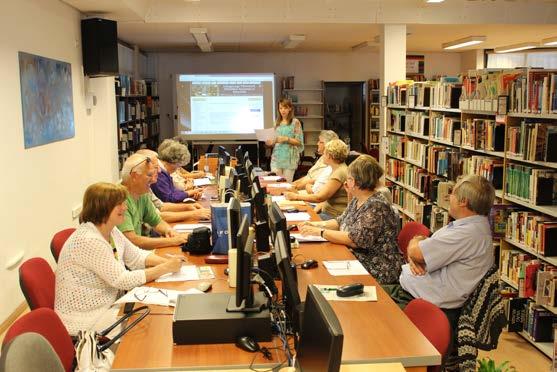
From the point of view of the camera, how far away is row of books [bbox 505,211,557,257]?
13.8ft

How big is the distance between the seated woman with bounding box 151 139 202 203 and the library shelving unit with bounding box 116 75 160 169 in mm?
3972

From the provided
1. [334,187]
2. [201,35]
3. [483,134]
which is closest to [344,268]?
[334,187]

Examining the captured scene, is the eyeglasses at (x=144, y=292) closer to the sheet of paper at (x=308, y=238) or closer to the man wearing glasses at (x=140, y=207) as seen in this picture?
the man wearing glasses at (x=140, y=207)

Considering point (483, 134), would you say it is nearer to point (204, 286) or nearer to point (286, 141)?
point (204, 286)

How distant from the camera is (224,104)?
492 inches

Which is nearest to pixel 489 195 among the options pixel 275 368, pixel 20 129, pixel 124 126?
pixel 275 368

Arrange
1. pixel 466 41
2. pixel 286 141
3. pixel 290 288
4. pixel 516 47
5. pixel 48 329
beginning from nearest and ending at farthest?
1. pixel 290 288
2. pixel 48 329
3. pixel 286 141
4. pixel 466 41
5. pixel 516 47

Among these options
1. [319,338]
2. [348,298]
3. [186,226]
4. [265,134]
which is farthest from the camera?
[265,134]

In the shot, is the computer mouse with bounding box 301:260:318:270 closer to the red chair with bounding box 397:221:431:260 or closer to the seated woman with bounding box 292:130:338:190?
the red chair with bounding box 397:221:431:260

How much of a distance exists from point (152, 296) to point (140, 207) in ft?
4.54

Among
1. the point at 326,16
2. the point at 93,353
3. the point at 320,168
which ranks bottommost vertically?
the point at 93,353

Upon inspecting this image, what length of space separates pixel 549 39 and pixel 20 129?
918 cm

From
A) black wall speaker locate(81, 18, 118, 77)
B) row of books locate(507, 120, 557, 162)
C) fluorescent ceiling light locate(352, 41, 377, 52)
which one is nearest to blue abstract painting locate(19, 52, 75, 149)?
black wall speaker locate(81, 18, 118, 77)

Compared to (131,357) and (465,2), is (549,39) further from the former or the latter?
(131,357)
